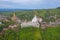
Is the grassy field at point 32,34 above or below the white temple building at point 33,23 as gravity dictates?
below

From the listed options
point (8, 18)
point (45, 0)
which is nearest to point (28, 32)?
point (8, 18)

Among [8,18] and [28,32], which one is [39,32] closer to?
[28,32]

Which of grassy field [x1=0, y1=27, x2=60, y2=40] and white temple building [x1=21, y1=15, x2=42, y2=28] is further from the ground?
white temple building [x1=21, y1=15, x2=42, y2=28]

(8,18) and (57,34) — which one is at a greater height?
(8,18)

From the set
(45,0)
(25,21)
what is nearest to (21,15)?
(25,21)

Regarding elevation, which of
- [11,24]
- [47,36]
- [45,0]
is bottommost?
[47,36]

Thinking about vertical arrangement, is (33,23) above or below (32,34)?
above

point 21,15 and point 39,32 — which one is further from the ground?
point 21,15

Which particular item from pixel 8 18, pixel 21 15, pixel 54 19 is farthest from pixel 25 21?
pixel 54 19

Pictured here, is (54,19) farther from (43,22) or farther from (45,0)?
(45,0)
